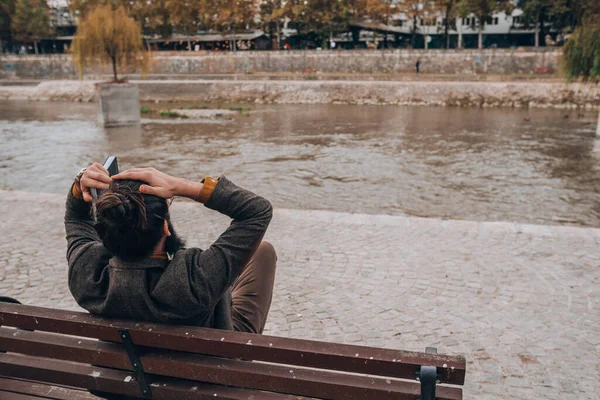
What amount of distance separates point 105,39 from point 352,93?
59.3 feet


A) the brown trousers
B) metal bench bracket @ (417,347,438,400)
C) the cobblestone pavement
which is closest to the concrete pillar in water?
the cobblestone pavement

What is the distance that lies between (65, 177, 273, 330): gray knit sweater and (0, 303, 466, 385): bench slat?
67 mm

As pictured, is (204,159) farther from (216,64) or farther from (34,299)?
(216,64)

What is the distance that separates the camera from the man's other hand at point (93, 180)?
230cm

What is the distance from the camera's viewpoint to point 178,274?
2.18 meters

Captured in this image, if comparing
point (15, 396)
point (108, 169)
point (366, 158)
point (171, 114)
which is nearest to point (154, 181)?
point (108, 169)

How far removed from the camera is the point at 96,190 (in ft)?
8.01

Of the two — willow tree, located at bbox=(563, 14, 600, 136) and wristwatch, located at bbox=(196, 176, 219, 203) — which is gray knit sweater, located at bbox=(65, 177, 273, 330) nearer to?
wristwatch, located at bbox=(196, 176, 219, 203)

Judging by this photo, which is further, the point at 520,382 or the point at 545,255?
the point at 545,255

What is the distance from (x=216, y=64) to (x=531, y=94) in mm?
29822

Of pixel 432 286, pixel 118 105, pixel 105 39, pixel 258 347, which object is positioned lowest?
pixel 432 286

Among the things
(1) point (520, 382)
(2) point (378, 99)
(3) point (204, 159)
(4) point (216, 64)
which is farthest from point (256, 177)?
(4) point (216, 64)

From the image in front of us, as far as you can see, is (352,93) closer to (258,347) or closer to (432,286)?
(432,286)

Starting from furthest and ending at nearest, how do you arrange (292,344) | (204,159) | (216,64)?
(216,64) → (204,159) → (292,344)
